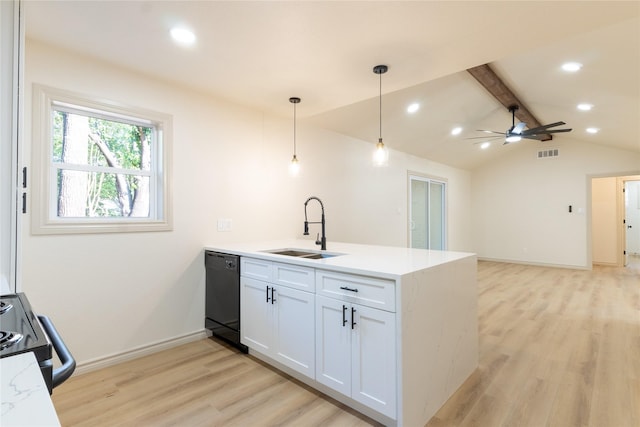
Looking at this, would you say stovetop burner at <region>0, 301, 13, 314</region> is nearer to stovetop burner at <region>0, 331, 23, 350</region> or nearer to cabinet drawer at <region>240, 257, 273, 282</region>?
stovetop burner at <region>0, 331, 23, 350</region>

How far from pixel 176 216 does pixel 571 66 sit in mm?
4414

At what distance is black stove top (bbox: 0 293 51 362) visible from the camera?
0.71 metres

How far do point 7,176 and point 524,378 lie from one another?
3.40 meters

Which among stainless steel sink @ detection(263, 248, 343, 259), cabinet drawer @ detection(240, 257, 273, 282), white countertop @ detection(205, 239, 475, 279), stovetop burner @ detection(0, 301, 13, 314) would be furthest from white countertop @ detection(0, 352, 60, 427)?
stainless steel sink @ detection(263, 248, 343, 259)

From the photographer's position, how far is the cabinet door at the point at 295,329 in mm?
2145

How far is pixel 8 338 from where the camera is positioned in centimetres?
76

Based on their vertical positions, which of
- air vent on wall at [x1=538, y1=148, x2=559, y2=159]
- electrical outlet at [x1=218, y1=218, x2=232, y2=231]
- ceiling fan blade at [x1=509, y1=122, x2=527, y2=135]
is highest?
air vent on wall at [x1=538, y1=148, x2=559, y2=159]

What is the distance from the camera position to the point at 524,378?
7.66 feet

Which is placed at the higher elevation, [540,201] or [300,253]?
[540,201]

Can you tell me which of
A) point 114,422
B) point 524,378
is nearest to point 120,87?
point 114,422

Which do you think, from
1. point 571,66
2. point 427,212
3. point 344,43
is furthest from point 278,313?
point 427,212

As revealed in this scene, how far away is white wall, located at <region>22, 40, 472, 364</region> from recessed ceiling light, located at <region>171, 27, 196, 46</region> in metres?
0.78

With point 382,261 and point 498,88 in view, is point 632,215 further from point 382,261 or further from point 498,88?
point 382,261

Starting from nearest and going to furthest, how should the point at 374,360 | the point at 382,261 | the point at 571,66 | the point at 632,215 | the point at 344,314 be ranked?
the point at 374,360
the point at 344,314
the point at 382,261
the point at 571,66
the point at 632,215
